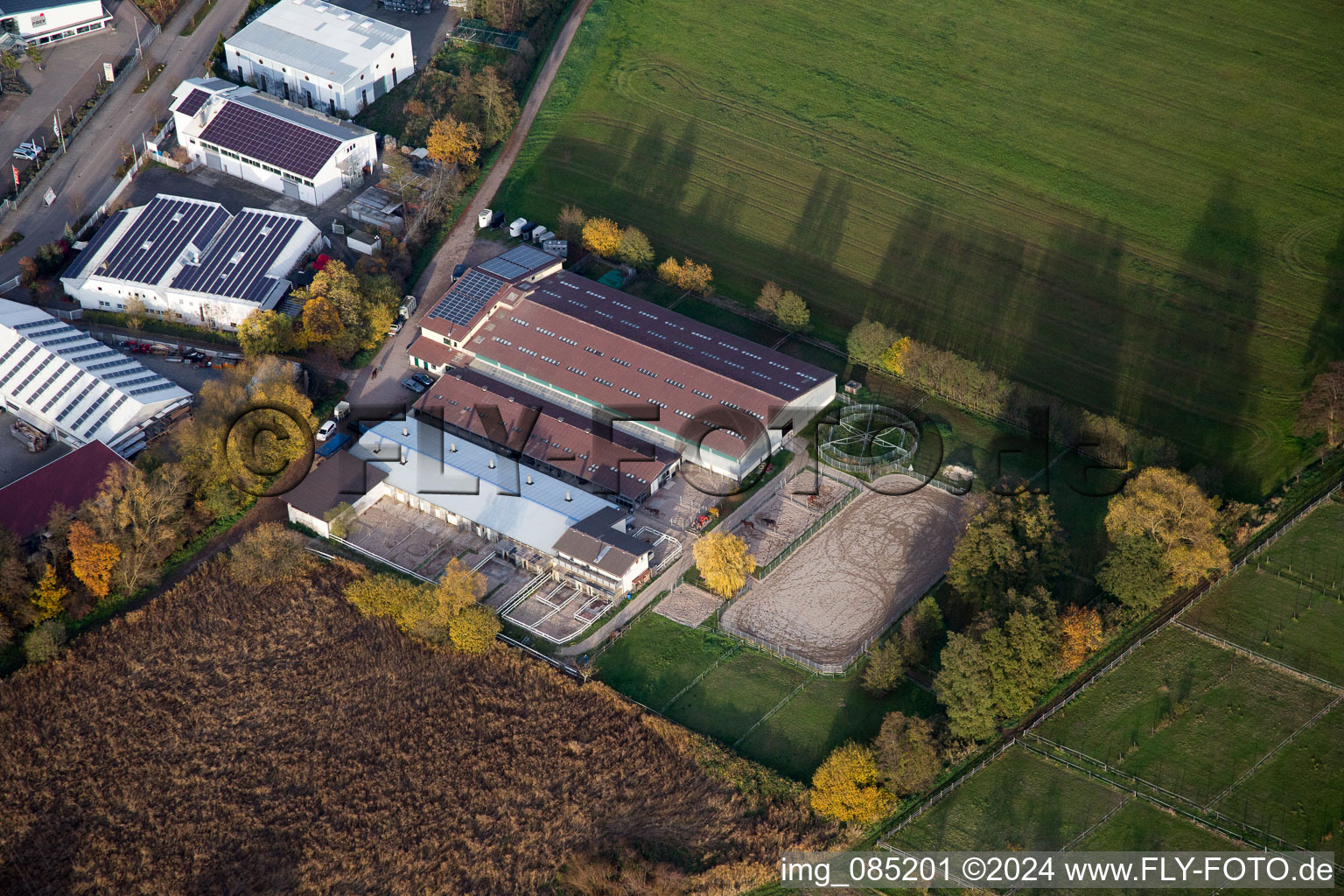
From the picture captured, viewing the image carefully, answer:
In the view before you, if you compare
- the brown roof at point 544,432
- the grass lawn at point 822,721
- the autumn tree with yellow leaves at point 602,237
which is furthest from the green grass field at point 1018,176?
the grass lawn at point 822,721

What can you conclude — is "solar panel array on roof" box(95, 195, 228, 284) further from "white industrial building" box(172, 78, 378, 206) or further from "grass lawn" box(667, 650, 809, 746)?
"grass lawn" box(667, 650, 809, 746)

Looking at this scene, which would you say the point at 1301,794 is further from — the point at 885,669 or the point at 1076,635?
the point at 885,669

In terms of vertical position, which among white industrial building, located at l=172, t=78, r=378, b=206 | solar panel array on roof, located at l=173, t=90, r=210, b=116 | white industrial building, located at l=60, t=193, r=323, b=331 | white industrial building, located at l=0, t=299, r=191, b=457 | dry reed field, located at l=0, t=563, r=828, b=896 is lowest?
dry reed field, located at l=0, t=563, r=828, b=896

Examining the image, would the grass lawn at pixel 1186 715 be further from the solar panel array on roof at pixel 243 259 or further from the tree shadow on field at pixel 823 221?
the solar panel array on roof at pixel 243 259

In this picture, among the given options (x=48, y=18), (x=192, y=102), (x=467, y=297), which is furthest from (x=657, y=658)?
(x=48, y=18)

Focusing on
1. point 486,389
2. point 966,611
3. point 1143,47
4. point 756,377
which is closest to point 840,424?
point 756,377

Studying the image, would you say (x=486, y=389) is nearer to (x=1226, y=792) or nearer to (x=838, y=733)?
(x=838, y=733)

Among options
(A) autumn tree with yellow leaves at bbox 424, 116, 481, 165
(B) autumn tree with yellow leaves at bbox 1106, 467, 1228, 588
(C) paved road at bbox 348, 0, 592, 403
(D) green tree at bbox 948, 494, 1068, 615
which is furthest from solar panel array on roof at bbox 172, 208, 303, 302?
(B) autumn tree with yellow leaves at bbox 1106, 467, 1228, 588
